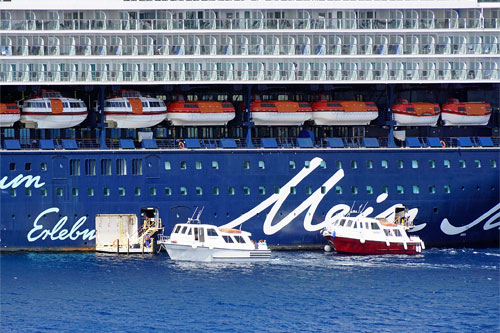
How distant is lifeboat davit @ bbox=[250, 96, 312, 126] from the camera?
6788 centimetres

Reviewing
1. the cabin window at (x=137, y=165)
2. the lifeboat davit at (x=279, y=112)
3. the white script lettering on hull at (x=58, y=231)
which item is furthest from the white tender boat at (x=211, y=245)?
the lifeboat davit at (x=279, y=112)

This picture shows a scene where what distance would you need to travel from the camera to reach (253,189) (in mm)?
65875

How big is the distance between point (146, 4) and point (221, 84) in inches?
251

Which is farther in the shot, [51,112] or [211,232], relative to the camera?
[51,112]

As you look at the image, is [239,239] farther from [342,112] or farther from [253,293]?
[342,112]

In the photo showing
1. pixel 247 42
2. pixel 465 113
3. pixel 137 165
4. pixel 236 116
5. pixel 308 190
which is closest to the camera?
pixel 137 165

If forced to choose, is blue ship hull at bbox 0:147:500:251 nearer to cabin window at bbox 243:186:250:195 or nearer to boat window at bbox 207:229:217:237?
cabin window at bbox 243:186:250:195

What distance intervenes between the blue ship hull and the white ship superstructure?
14.7ft

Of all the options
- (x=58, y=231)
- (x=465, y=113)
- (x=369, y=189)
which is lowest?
(x=58, y=231)

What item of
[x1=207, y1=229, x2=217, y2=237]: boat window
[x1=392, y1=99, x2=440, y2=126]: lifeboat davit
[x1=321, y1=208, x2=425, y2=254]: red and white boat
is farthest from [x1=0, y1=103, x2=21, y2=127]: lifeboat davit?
[x1=392, y1=99, x2=440, y2=126]: lifeboat davit

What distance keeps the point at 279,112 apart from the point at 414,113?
8.16m

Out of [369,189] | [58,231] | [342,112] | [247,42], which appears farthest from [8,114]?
[369,189]

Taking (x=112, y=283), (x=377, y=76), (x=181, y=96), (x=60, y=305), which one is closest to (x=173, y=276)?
(x=112, y=283)

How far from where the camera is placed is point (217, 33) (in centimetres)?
6688
